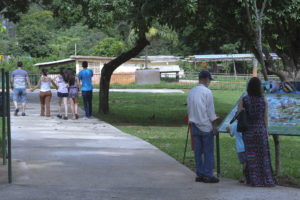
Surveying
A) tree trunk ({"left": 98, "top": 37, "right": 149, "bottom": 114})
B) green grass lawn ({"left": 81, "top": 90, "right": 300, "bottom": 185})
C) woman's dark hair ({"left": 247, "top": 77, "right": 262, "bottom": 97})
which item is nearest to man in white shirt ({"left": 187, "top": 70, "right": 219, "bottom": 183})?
woman's dark hair ({"left": 247, "top": 77, "right": 262, "bottom": 97})

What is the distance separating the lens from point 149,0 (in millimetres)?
14555

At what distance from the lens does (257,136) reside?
793cm

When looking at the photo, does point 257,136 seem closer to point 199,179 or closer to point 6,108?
point 199,179

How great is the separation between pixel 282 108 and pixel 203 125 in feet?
3.96

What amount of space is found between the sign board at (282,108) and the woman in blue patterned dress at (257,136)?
229 mm

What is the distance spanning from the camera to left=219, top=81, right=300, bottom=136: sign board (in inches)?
314

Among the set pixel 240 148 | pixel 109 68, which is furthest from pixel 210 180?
pixel 109 68

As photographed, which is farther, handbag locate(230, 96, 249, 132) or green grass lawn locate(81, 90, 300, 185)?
green grass lawn locate(81, 90, 300, 185)

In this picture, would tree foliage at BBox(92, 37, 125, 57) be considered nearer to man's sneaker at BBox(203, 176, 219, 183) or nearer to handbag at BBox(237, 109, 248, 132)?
man's sneaker at BBox(203, 176, 219, 183)

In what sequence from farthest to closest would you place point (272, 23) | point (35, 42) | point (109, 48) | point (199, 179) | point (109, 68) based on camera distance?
point (109, 48) → point (35, 42) → point (109, 68) → point (272, 23) → point (199, 179)

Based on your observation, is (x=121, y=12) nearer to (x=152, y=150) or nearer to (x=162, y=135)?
(x=162, y=135)

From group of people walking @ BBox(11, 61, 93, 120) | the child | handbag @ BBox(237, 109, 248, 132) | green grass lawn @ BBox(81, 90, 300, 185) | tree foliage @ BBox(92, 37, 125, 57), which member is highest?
tree foliage @ BBox(92, 37, 125, 57)

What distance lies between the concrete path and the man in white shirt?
22 centimetres

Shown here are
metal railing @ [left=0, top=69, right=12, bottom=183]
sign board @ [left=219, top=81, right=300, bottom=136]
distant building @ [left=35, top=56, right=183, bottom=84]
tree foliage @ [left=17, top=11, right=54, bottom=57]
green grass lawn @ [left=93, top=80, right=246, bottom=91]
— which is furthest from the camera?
tree foliage @ [left=17, top=11, right=54, bottom=57]
